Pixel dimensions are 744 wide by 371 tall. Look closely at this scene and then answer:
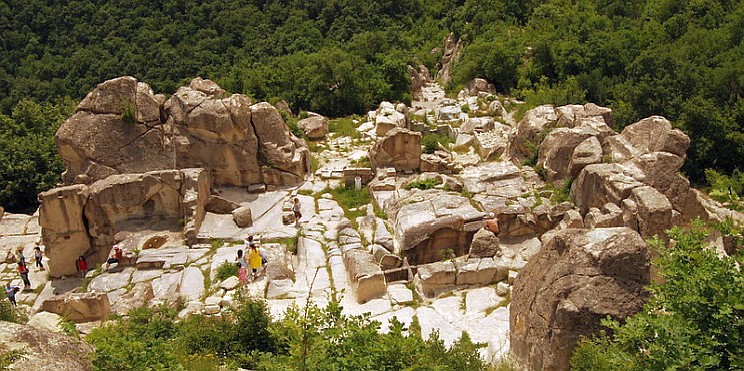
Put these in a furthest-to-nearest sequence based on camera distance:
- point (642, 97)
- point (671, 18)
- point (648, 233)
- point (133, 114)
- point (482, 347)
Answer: point (671, 18), point (642, 97), point (133, 114), point (648, 233), point (482, 347)

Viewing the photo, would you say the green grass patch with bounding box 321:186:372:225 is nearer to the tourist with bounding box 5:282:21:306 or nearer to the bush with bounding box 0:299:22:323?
the tourist with bounding box 5:282:21:306

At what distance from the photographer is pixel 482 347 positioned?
33.6ft

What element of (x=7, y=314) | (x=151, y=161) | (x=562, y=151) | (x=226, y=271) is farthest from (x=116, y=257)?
(x=562, y=151)

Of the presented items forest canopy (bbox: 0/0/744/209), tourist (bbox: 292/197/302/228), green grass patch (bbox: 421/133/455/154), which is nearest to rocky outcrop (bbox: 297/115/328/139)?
forest canopy (bbox: 0/0/744/209)

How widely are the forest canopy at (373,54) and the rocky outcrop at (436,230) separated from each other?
1170 cm

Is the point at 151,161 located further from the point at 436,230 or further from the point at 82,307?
the point at 436,230

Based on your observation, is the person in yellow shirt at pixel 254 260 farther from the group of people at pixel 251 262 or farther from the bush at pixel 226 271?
the bush at pixel 226 271

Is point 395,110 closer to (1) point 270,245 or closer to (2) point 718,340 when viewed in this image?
(1) point 270,245

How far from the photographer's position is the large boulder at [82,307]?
482 inches

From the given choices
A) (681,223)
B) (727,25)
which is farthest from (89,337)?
(727,25)

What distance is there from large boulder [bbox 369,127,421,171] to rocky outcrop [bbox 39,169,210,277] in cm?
547

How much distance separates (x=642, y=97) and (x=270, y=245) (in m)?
16.5

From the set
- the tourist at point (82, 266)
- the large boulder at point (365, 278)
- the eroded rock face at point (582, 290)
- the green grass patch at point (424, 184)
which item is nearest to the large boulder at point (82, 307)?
the tourist at point (82, 266)

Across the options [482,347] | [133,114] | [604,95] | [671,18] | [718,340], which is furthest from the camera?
[671,18]
